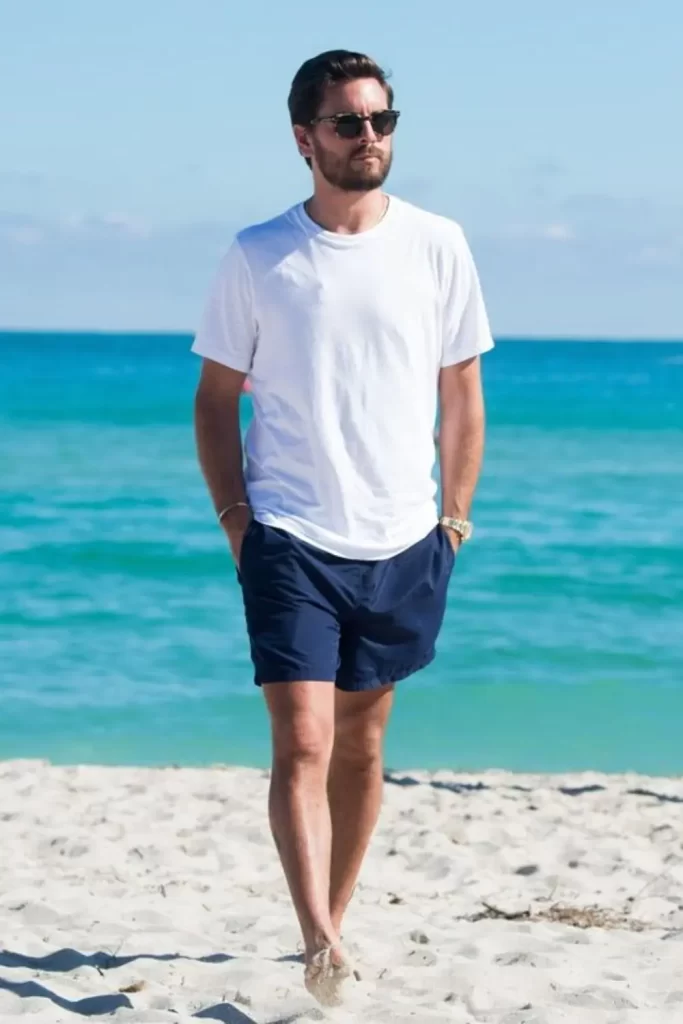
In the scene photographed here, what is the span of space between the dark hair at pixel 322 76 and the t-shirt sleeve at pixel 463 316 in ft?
1.39

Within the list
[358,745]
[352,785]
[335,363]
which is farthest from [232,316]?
[352,785]

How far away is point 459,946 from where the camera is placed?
4.72 meters

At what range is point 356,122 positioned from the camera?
12.8 feet

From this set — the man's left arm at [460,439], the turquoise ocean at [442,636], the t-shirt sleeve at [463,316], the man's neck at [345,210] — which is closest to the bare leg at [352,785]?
the man's left arm at [460,439]

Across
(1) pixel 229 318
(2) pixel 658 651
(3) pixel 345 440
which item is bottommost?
(2) pixel 658 651

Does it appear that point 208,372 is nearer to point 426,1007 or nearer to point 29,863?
point 426,1007

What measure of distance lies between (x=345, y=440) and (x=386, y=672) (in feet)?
2.00

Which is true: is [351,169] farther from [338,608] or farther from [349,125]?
[338,608]

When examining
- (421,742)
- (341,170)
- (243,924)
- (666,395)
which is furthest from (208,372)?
(666,395)

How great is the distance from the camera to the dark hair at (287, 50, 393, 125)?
3943mm

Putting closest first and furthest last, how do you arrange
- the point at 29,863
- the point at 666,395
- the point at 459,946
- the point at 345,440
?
the point at 345,440, the point at 459,946, the point at 29,863, the point at 666,395

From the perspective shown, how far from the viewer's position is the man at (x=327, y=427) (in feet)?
12.6

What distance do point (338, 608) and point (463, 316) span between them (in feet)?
2.59

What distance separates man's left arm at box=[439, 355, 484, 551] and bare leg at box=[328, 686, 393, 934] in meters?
0.49
